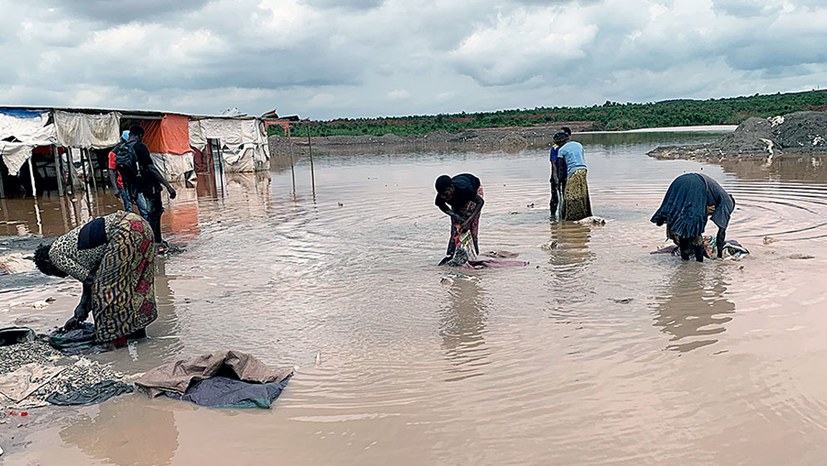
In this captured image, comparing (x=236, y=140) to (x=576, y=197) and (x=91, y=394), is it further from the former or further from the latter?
(x=91, y=394)

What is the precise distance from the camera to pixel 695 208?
738 centimetres

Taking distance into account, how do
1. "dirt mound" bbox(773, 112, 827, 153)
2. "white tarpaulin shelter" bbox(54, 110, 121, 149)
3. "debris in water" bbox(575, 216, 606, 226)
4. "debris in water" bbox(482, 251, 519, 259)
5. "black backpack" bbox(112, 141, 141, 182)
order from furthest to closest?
"dirt mound" bbox(773, 112, 827, 153), "white tarpaulin shelter" bbox(54, 110, 121, 149), "debris in water" bbox(575, 216, 606, 226), "black backpack" bbox(112, 141, 141, 182), "debris in water" bbox(482, 251, 519, 259)

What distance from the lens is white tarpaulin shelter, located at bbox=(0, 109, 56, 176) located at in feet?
56.8

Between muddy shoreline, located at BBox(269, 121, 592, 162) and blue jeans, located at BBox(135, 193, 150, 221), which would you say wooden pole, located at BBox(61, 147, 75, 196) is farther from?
muddy shoreline, located at BBox(269, 121, 592, 162)

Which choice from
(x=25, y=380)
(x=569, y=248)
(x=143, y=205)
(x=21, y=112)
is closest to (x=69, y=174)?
(x=21, y=112)

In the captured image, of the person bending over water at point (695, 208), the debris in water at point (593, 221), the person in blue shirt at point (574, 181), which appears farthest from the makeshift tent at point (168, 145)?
the person bending over water at point (695, 208)

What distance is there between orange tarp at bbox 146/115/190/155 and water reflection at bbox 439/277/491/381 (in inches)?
713

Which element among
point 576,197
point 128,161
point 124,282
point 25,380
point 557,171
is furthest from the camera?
point 557,171

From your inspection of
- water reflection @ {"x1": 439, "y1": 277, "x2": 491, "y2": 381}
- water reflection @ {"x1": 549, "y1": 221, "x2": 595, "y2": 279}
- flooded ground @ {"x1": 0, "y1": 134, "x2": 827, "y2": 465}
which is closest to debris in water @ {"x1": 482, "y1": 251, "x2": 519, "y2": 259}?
flooded ground @ {"x1": 0, "y1": 134, "x2": 827, "y2": 465}

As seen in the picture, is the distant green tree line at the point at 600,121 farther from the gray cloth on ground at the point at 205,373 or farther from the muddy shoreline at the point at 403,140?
the gray cloth on ground at the point at 205,373

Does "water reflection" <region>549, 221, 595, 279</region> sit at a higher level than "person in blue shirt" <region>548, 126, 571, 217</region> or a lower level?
lower

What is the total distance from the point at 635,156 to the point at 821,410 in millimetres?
26292

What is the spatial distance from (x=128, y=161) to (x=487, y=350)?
19.7 feet

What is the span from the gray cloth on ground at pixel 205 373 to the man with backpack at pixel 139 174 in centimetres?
469
